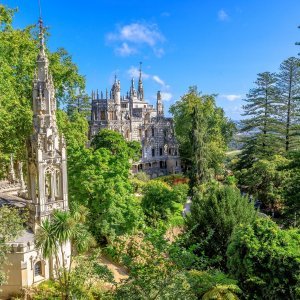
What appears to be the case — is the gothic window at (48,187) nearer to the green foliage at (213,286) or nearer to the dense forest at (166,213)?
the dense forest at (166,213)

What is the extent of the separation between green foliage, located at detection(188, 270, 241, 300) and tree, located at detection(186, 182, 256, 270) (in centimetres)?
475

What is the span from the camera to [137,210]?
2428 cm

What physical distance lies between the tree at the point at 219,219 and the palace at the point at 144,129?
3254 cm

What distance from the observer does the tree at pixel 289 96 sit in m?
40.3

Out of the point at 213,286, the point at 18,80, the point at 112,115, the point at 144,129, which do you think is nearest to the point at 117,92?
the point at 112,115

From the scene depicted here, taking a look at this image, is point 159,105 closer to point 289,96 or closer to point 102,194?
point 289,96

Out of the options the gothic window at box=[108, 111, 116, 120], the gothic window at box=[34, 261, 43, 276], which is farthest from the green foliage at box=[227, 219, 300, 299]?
the gothic window at box=[108, 111, 116, 120]

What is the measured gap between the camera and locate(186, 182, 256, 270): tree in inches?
771

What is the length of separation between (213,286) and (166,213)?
14015 millimetres

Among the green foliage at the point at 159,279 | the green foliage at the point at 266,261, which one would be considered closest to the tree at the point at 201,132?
the green foliage at the point at 266,261

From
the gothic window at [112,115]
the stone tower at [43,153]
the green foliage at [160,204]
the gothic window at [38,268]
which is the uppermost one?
the gothic window at [112,115]

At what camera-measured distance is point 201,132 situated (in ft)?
120

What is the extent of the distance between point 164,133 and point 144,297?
152 ft

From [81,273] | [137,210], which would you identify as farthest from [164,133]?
[81,273]
